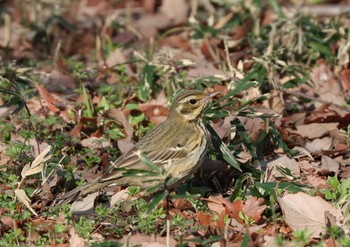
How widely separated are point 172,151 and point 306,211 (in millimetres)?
1429

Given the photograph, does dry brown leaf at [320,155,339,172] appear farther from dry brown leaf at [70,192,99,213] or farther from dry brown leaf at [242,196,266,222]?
dry brown leaf at [70,192,99,213]

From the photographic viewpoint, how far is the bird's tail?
7.46 meters

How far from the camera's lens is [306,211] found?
23.3 feet

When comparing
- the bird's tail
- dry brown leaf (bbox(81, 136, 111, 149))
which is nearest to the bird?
the bird's tail

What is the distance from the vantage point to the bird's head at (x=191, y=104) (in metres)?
8.07

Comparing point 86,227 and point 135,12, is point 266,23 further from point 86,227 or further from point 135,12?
point 86,227

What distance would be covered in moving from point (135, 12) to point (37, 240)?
299 inches

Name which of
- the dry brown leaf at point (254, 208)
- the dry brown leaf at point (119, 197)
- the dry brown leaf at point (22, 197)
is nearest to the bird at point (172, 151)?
the dry brown leaf at point (119, 197)

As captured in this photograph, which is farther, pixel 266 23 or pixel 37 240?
pixel 266 23

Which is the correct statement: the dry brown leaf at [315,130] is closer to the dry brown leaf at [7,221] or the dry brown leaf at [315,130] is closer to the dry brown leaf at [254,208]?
the dry brown leaf at [254,208]

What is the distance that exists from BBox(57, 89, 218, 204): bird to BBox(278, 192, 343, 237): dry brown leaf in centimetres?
96

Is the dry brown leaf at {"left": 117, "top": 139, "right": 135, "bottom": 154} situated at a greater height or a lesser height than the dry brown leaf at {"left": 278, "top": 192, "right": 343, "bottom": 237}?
lesser

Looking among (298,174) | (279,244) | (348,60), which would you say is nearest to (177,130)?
(298,174)

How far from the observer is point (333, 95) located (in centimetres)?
1002
